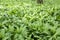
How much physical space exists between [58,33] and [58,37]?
23 cm

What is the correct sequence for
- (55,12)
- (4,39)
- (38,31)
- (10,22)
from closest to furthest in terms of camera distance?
(4,39) → (38,31) → (10,22) → (55,12)

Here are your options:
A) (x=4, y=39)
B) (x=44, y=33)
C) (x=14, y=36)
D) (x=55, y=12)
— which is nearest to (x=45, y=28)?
(x=44, y=33)

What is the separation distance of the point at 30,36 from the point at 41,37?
0.46 meters

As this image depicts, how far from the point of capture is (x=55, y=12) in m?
8.70

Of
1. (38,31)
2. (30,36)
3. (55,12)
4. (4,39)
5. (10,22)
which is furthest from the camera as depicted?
(55,12)

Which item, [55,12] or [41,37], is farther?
[55,12]

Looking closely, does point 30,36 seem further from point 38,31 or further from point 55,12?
point 55,12

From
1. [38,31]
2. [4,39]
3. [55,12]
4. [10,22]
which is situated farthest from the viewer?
[55,12]

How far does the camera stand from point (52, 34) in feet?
18.7

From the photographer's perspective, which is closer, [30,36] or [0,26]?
[30,36]

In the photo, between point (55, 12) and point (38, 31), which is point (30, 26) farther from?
point (55, 12)

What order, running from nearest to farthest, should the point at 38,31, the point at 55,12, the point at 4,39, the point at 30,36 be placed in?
the point at 4,39 → the point at 30,36 → the point at 38,31 → the point at 55,12

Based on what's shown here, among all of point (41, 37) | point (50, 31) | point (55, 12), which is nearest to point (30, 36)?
point (41, 37)

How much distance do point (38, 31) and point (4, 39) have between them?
1.49 metres
